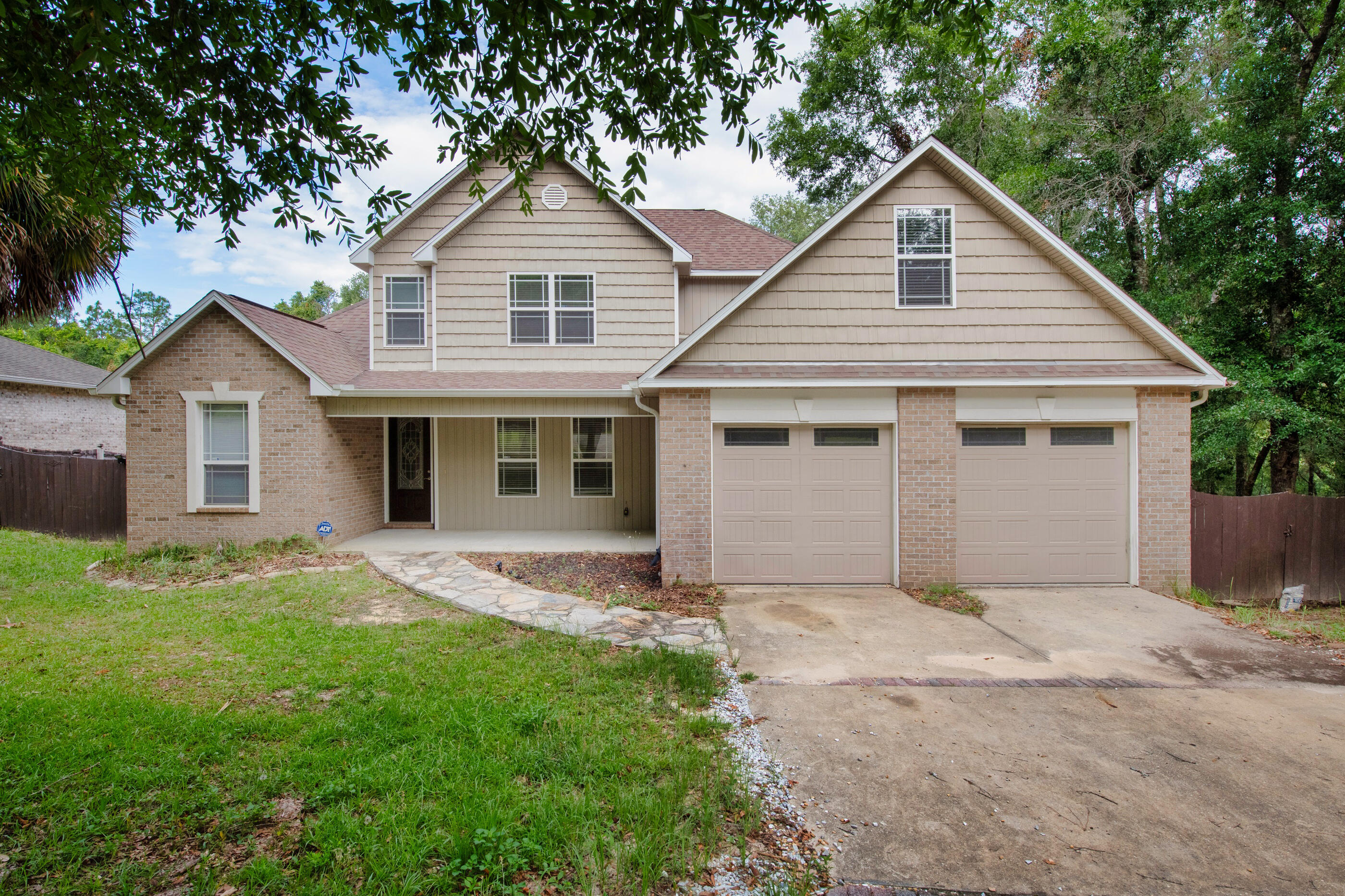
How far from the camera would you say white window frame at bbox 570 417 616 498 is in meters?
11.5

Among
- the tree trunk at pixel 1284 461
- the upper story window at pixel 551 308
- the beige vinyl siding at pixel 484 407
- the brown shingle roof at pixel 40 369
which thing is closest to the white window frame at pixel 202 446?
the beige vinyl siding at pixel 484 407

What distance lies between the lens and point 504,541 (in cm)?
1032

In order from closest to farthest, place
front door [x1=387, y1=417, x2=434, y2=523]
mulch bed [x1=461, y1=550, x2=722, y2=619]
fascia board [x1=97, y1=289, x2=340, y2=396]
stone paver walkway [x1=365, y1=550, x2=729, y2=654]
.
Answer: stone paver walkway [x1=365, y1=550, x2=729, y2=654] < mulch bed [x1=461, y1=550, x2=722, y2=619] < fascia board [x1=97, y1=289, x2=340, y2=396] < front door [x1=387, y1=417, x2=434, y2=523]

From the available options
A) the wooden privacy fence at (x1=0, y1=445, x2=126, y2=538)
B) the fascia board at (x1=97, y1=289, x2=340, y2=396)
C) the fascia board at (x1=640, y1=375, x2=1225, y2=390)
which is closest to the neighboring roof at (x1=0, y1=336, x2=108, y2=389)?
the wooden privacy fence at (x1=0, y1=445, x2=126, y2=538)

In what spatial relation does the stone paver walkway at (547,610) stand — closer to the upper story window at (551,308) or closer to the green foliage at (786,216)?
the upper story window at (551,308)

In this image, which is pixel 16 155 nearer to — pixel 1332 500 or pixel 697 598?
pixel 697 598

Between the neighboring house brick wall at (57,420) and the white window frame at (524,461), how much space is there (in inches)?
382

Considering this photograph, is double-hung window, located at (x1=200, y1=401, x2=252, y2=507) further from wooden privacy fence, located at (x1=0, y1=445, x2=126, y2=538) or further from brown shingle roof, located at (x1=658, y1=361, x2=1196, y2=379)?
brown shingle roof, located at (x1=658, y1=361, x2=1196, y2=379)

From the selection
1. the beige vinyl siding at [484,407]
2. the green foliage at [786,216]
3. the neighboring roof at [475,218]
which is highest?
the green foliage at [786,216]

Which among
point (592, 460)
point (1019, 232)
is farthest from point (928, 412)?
point (592, 460)

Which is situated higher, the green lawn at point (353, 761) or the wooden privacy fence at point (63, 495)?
the wooden privacy fence at point (63, 495)

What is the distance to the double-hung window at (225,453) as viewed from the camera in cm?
952

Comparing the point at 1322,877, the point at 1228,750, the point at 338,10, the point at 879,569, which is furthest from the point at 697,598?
the point at 338,10

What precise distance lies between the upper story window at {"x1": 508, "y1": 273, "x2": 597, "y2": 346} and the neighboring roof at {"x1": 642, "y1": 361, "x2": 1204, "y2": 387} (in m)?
3.80
